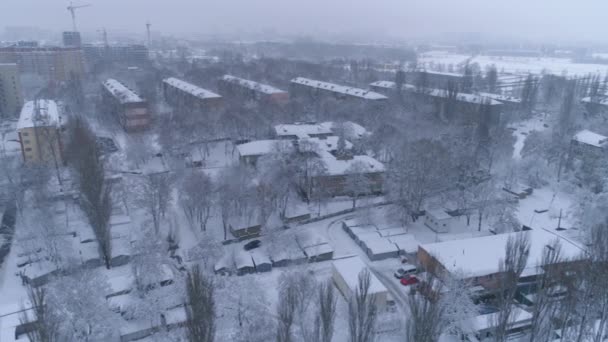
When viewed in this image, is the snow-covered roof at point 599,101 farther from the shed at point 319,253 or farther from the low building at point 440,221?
the shed at point 319,253

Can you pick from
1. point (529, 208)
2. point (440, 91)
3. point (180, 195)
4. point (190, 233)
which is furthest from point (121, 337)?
point (440, 91)

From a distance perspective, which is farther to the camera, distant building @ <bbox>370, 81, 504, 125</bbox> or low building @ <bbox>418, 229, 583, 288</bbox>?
distant building @ <bbox>370, 81, 504, 125</bbox>

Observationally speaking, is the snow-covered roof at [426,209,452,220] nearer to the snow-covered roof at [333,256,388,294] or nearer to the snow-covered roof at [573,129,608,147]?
the snow-covered roof at [333,256,388,294]

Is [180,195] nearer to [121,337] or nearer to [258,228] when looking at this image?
[258,228]

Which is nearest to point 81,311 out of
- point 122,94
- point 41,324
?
point 41,324

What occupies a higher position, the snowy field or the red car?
the snowy field

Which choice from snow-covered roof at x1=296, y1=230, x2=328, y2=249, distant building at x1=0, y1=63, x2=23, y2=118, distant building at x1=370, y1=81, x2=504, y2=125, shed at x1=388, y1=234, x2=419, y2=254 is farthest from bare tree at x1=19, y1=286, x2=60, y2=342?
distant building at x1=0, y1=63, x2=23, y2=118
